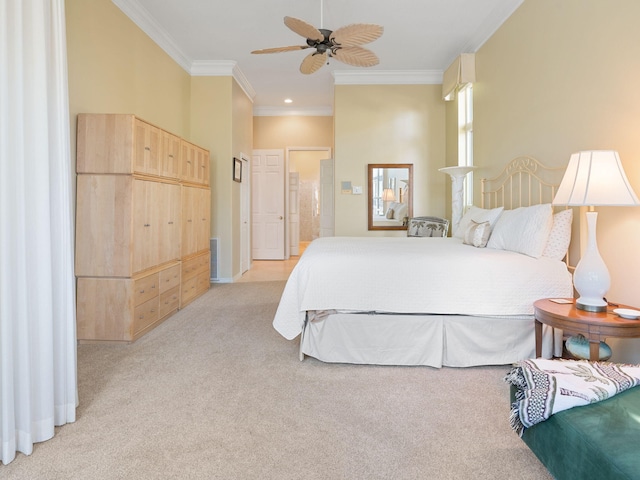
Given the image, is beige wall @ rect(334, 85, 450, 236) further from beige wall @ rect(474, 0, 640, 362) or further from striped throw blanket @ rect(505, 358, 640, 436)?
striped throw blanket @ rect(505, 358, 640, 436)

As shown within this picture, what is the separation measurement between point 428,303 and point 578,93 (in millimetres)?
1718

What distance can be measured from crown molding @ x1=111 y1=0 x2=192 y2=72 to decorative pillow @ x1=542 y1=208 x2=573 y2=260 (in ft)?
13.2

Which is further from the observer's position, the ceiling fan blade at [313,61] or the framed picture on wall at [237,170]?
the framed picture on wall at [237,170]

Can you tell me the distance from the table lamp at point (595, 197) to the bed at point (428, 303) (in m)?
0.38

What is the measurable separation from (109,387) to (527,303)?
8.32 ft

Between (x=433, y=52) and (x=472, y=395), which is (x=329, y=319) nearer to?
(x=472, y=395)

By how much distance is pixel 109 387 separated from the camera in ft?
7.32

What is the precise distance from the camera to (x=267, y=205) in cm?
771

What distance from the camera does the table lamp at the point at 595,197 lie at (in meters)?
1.95

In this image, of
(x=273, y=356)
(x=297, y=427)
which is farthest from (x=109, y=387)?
(x=297, y=427)

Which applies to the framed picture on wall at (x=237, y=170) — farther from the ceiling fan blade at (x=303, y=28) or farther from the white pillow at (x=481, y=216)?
the white pillow at (x=481, y=216)

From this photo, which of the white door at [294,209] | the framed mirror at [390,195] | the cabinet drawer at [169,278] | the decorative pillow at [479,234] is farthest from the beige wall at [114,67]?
the white door at [294,209]

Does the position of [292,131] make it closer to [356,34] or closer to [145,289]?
[356,34]

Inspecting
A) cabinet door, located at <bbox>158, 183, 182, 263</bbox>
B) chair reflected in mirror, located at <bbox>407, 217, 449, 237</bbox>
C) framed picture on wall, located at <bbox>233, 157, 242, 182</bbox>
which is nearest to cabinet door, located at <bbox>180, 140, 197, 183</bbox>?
cabinet door, located at <bbox>158, 183, 182, 263</bbox>
